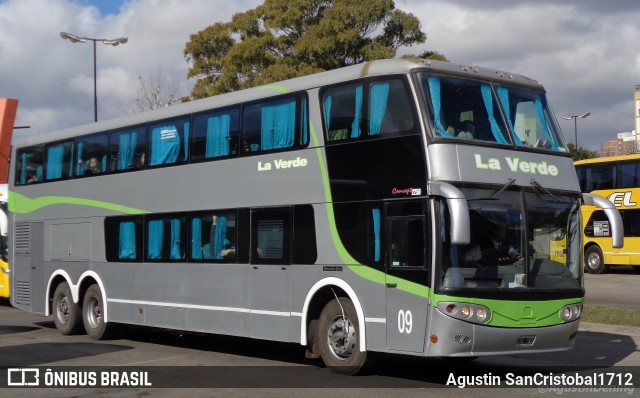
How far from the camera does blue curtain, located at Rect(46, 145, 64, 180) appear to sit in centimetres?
1889

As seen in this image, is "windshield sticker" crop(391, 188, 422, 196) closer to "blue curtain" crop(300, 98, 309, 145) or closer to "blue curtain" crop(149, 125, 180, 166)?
"blue curtain" crop(300, 98, 309, 145)

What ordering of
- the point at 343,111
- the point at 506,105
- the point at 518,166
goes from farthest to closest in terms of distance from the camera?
the point at 343,111 < the point at 506,105 < the point at 518,166

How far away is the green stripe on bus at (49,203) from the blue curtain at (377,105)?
5.95 m

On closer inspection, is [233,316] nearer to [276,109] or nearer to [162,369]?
[162,369]

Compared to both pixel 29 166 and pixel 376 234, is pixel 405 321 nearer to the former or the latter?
pixel 376 234

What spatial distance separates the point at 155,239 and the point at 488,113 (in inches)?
271

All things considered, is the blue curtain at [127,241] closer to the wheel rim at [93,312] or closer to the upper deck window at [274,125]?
the wheel rim at [93,312]

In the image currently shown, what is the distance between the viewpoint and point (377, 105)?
1184cm

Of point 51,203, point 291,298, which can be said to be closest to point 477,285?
point 291,298

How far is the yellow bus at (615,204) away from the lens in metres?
32.6

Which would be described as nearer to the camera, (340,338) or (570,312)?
(570,312)

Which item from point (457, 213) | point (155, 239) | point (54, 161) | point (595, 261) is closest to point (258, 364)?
point (155, 239)

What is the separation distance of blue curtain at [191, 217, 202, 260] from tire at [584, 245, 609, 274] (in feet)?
74.8

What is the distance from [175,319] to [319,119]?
4.79m
